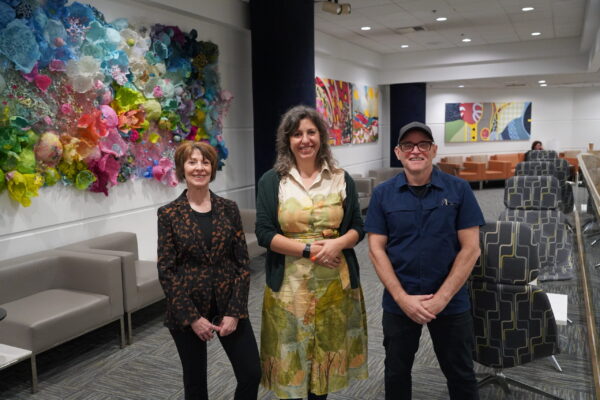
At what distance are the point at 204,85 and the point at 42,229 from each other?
2.49 metres

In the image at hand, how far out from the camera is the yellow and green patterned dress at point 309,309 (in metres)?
2.24

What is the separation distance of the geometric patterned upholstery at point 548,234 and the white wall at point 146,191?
3397 mm

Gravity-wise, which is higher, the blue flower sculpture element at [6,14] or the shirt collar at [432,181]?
the blue flower sculpture element at [6,14]

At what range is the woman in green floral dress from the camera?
223 centimetres

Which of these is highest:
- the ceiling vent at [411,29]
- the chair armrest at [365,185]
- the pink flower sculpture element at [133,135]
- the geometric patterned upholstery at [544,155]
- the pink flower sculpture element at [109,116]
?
the ceiling vent at [411,29]

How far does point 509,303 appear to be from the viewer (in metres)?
2.65

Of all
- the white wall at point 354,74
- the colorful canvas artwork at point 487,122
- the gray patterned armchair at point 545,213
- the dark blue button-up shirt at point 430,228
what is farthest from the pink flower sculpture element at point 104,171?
the colorful canvas artwork at point 487,122

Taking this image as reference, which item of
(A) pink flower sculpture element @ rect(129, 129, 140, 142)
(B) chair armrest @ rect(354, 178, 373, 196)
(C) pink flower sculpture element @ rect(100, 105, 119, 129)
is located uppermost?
(C) pink flower sculpture element @ rect(100, 105, 119, 129)

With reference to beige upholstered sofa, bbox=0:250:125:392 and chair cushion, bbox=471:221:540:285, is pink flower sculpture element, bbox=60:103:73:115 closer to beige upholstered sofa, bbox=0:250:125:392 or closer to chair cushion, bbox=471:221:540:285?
beige upholstered sofa, bbox=0:250:125:392

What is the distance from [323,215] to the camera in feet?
7.35

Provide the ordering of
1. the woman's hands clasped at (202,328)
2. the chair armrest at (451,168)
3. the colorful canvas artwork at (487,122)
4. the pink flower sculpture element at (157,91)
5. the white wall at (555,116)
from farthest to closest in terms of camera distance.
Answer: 1. the white wall at (555,116)
2. the colorful canvas artwork at (487,122)
3. the chair armrest at (451,168)
4. the pink flower sculpture element at (157,91)
5. the woman's hands clasped at (202,328)

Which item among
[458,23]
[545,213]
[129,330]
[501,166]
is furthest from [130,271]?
[501,166]

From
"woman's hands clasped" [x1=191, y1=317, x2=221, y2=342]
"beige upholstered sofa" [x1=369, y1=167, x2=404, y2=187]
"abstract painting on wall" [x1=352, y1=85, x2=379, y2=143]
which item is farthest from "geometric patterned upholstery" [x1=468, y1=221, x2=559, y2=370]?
"beige upholstered sofa" [x1=369, y1=167, x2=404, y2=187]

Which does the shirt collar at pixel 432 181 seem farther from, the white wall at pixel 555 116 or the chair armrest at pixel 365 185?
the white wall at pixel 555 116
